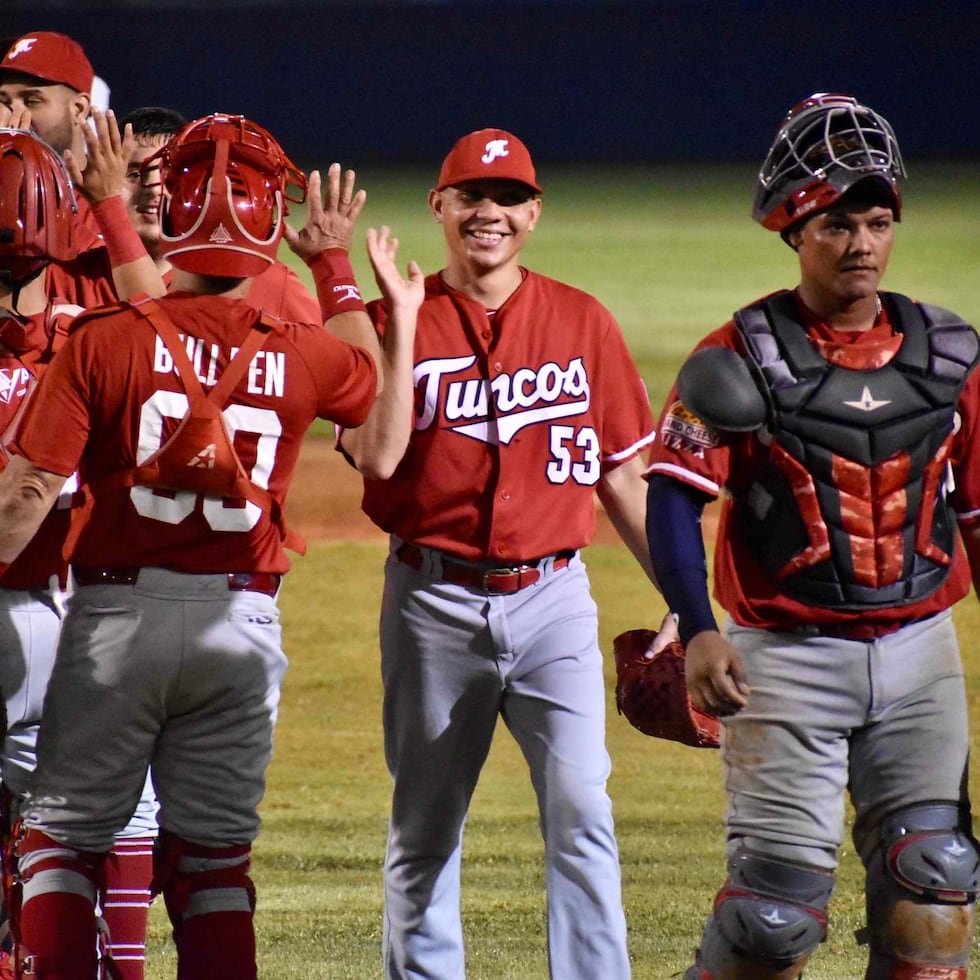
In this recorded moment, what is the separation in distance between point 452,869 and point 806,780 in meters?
0.92

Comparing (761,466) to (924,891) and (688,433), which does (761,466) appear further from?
(924,891)

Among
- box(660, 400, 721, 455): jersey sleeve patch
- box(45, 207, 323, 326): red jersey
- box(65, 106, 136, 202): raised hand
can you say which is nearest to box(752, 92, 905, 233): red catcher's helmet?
box(660, 400, 721, 455): jersey sleeve patch

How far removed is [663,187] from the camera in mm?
23906

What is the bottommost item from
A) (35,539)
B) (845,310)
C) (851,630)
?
(851,630)

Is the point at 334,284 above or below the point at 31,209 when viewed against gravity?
below

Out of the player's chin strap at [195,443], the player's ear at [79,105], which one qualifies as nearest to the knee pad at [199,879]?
the player's chin strap at [195,443]

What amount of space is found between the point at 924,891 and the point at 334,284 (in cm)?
162

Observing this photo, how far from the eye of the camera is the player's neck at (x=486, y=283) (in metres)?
3.73

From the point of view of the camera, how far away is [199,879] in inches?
117

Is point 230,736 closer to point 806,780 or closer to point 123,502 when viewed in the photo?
point 123,502

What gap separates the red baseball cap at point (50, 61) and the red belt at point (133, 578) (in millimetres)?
1969

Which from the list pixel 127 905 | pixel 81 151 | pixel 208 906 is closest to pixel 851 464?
pixel 208 906

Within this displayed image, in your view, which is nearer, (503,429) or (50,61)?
(503,429)

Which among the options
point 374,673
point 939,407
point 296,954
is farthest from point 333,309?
point 374,673
